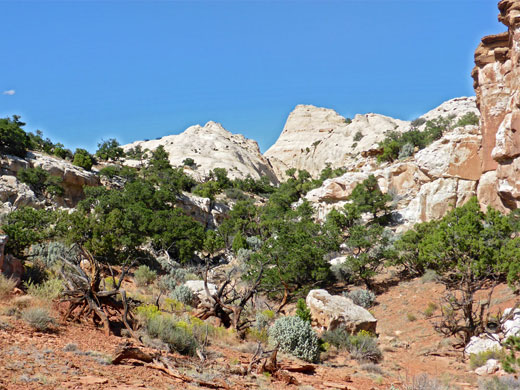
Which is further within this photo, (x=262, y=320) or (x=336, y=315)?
(x=336, y=315)

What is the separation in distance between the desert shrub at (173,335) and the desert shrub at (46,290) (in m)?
2.42

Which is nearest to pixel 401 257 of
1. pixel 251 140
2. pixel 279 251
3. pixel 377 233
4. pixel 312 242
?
pixel 377 233

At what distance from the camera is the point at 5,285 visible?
8.22m

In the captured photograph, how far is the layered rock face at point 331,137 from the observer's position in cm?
6456

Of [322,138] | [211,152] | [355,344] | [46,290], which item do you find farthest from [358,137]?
[46,290]

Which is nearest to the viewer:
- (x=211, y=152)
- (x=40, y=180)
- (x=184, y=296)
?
(x=184, y=296)

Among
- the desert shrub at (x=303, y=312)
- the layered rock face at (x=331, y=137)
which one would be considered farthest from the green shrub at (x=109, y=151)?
the desert shrub at (x=303, y=312)

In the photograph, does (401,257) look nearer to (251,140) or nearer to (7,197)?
(7,197)

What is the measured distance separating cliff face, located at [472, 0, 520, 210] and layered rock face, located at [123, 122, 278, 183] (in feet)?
145

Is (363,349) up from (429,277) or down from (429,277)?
down

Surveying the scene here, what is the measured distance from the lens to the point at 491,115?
89.7 ft

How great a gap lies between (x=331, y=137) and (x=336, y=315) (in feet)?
259

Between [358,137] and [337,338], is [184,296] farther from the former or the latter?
[358,137]

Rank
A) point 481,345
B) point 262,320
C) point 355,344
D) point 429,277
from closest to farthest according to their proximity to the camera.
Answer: point 481,345 → point 355,344 → point 262,320 → point 429,277
